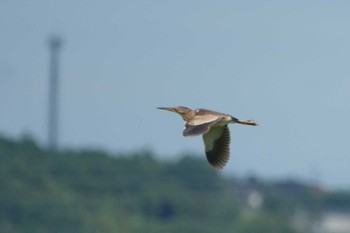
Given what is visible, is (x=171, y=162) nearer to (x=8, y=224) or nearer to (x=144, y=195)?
(x=144, y=195)

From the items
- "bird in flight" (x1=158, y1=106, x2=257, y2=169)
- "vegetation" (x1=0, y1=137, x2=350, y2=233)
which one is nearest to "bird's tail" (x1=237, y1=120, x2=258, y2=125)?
"bird in flight" (x1=158, y1=106, x2=257, y2=169)

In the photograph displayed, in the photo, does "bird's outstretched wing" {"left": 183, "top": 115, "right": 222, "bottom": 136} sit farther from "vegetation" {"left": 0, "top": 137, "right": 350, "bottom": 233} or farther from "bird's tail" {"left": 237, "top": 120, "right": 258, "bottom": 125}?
"vegetation" {"left": 0, "top": 137, "right": 350, "bottom": 233}

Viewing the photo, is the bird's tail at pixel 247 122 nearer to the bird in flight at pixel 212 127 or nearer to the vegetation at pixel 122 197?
the bird in flight at pixel 212 127

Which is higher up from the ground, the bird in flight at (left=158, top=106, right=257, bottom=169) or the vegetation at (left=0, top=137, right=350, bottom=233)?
the vegetation at (left=0, top=137, right=350, bottom=233)

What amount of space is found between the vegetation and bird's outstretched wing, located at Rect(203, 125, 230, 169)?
199ft

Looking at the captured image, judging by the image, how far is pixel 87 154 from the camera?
102000mm

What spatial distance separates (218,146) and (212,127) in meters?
0.27

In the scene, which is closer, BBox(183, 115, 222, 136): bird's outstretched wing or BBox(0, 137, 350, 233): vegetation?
BBox(183, 115, 222, 136): bird's outstretched wing

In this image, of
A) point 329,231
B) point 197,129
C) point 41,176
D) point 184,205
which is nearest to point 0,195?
point 41,176

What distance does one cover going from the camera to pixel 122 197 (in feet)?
323

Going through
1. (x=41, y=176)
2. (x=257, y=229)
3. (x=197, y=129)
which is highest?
(x=41, y=176)

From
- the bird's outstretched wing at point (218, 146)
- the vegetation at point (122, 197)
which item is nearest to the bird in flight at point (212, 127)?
the bird's outstretched wing at point (218, 146)

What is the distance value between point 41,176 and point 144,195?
6741mm

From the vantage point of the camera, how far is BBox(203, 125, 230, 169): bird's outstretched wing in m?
20.9
